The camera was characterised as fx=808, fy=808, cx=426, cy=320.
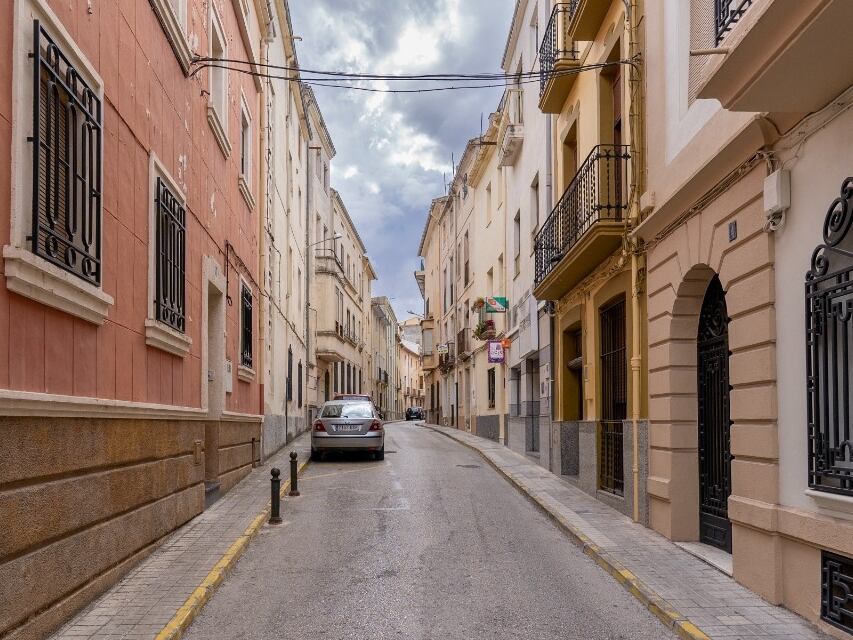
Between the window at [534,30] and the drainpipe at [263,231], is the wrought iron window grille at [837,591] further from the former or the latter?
the window at [534,30]

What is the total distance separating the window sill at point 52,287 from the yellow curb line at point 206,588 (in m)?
2.41

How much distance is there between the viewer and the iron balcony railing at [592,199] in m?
11.1

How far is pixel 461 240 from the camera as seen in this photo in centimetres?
3456

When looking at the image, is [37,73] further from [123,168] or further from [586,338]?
[586,338]

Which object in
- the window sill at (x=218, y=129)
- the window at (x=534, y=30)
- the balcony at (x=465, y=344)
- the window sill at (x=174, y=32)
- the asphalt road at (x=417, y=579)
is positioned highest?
the window at (x=534, y=30)

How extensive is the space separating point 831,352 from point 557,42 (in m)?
10.8

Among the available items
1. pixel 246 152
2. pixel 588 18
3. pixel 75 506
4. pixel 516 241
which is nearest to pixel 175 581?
pixel 75 506

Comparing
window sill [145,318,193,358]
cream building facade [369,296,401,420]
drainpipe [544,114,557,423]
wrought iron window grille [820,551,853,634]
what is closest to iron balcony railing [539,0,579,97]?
drainpipe [544,114,557,423]

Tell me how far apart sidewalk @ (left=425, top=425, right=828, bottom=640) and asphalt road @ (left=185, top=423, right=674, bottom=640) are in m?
0.16

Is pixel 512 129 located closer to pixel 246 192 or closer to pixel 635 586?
pixel 246 192

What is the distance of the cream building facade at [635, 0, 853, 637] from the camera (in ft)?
18.5

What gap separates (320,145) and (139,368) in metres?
25.3

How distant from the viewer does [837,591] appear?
18.6 ft

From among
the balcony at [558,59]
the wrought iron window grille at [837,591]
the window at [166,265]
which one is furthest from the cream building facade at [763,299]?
the window at [166,265]
